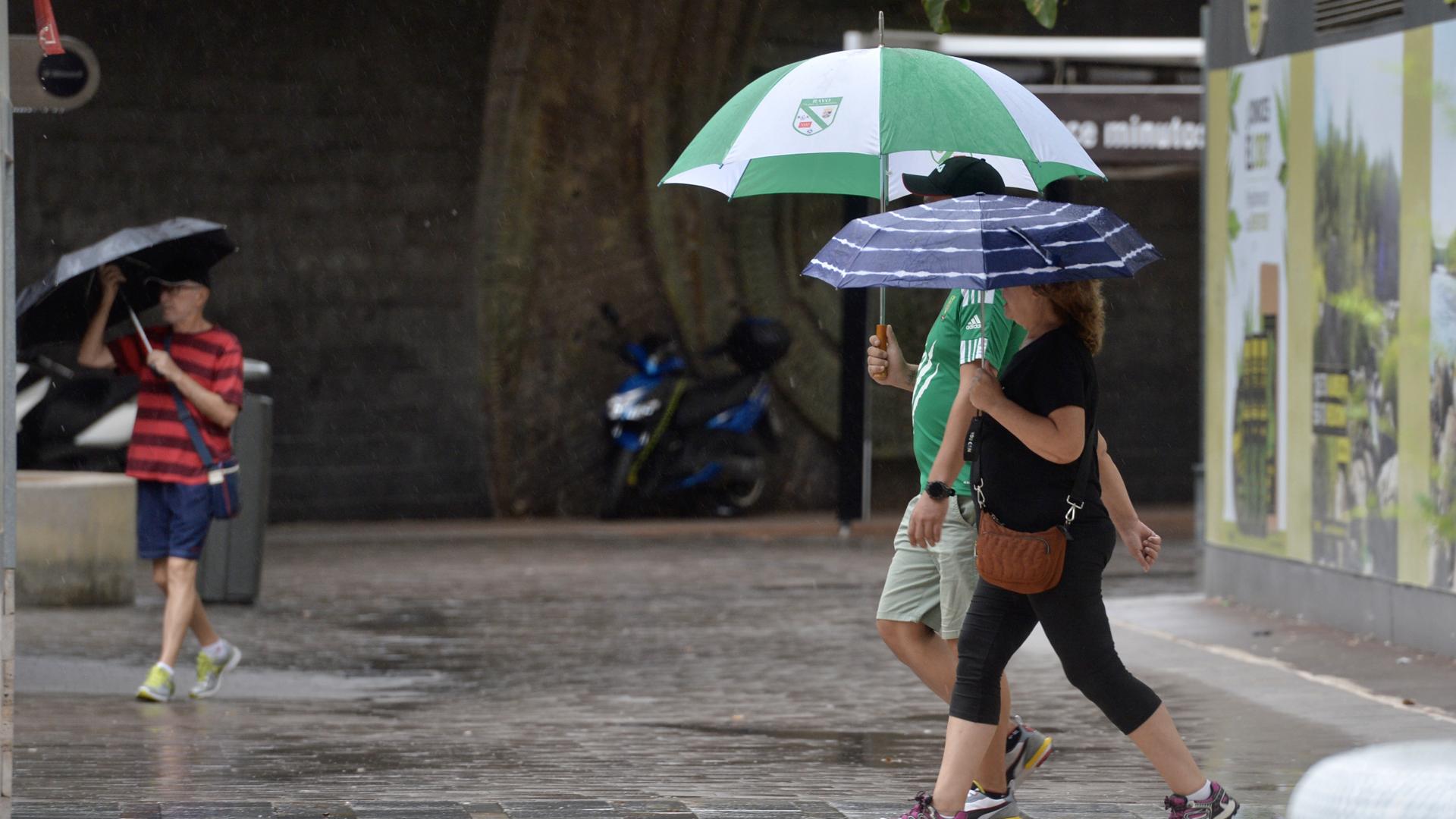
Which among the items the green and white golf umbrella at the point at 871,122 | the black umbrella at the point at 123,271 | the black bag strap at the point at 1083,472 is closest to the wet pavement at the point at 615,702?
the black bag strap at the point at 1083,472

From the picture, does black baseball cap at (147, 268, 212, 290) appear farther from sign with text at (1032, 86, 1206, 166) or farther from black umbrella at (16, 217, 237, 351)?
sign with text at (1032, 86, 1206, 166)

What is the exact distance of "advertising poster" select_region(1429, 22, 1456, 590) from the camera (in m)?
9.21

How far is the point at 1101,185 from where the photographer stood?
1878cm

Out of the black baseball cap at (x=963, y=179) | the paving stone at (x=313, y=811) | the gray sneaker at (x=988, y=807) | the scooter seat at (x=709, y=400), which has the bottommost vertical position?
the paving stone at (x=313, y=811)

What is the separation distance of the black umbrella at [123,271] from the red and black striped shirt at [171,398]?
182mm

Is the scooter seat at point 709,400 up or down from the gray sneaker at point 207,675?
up

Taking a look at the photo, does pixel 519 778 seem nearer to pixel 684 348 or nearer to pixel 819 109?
pixel 819 109

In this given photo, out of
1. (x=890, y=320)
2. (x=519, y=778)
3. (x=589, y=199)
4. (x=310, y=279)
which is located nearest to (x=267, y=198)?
(x=310, y=279)

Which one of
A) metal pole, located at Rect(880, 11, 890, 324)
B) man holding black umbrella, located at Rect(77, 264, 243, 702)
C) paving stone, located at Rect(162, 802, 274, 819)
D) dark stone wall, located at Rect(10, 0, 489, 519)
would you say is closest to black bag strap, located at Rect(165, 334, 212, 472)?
man holding black umbrella, located at Rect(77, 264, 243, 702)

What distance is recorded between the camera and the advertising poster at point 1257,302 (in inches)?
423

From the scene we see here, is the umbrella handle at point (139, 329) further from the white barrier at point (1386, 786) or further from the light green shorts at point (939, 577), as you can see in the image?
the white barrier at point (1386, 786)

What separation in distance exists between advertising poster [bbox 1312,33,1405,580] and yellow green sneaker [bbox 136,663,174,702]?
510 centimetres

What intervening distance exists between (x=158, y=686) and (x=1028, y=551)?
4.50 m

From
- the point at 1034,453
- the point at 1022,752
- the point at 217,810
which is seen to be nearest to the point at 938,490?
the point at 1034,453
